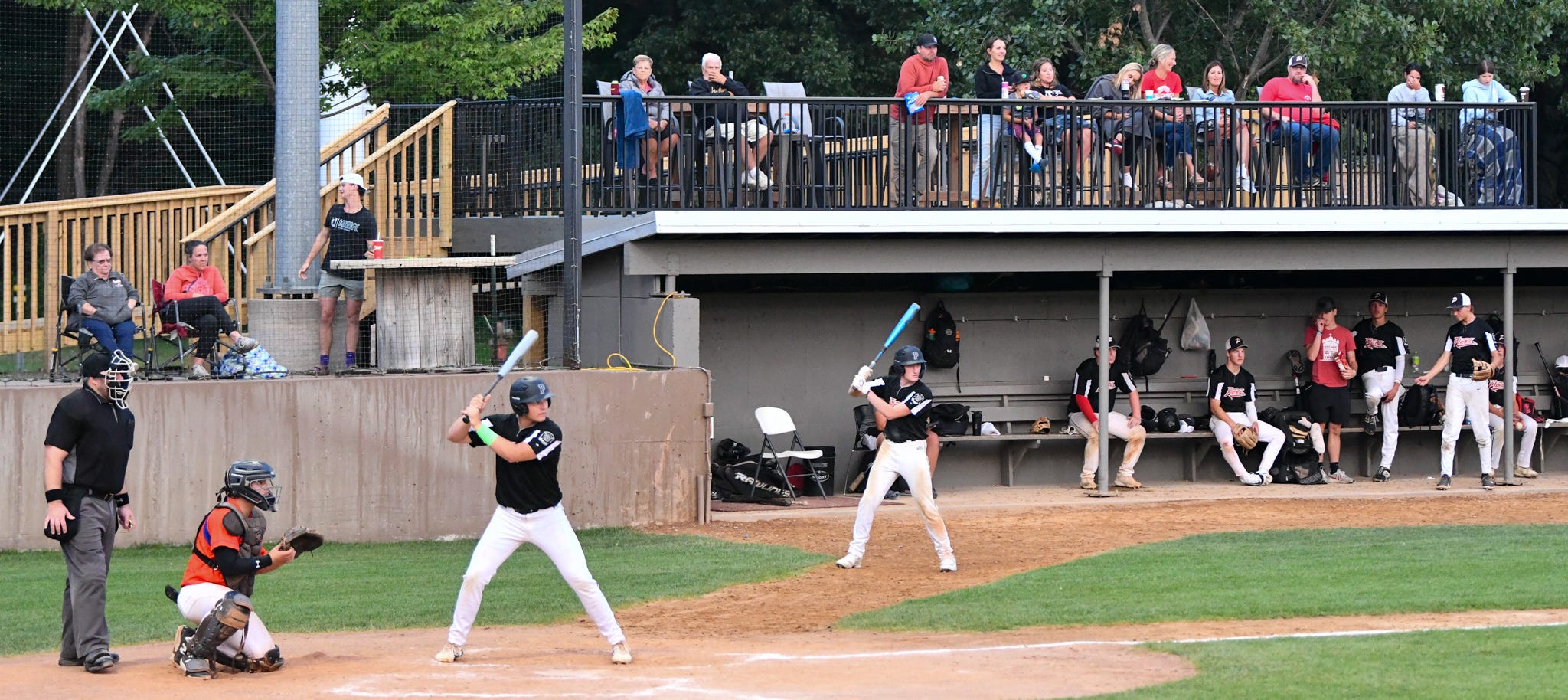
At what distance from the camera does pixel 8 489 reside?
1363 centimetres

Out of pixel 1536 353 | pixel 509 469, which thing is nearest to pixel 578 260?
pixel 509 469

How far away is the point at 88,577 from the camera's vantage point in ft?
29.7

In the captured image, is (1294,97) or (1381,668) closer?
(1381,668)

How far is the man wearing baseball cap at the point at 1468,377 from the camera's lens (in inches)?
679

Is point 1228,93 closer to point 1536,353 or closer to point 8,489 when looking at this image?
point 1536,353

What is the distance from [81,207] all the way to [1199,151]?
11.0 m

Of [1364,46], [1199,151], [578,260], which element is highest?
[1364,46]

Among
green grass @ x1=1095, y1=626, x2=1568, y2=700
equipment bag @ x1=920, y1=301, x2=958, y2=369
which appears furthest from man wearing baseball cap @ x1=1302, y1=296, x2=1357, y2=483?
green grass @ x1=1095, y1=626, x2=1568, y2=700

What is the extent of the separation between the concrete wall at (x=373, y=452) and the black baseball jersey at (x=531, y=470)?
5.38 m

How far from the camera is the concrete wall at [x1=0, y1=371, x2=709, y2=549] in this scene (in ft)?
45.4

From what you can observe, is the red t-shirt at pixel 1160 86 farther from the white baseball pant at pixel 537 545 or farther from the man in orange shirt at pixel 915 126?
the white baseball pant at pixel 537 545

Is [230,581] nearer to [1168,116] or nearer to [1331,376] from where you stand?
[1168,116]

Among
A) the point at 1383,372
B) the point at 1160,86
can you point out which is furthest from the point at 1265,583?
the point at 1383,372

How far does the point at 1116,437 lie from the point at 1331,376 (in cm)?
252
